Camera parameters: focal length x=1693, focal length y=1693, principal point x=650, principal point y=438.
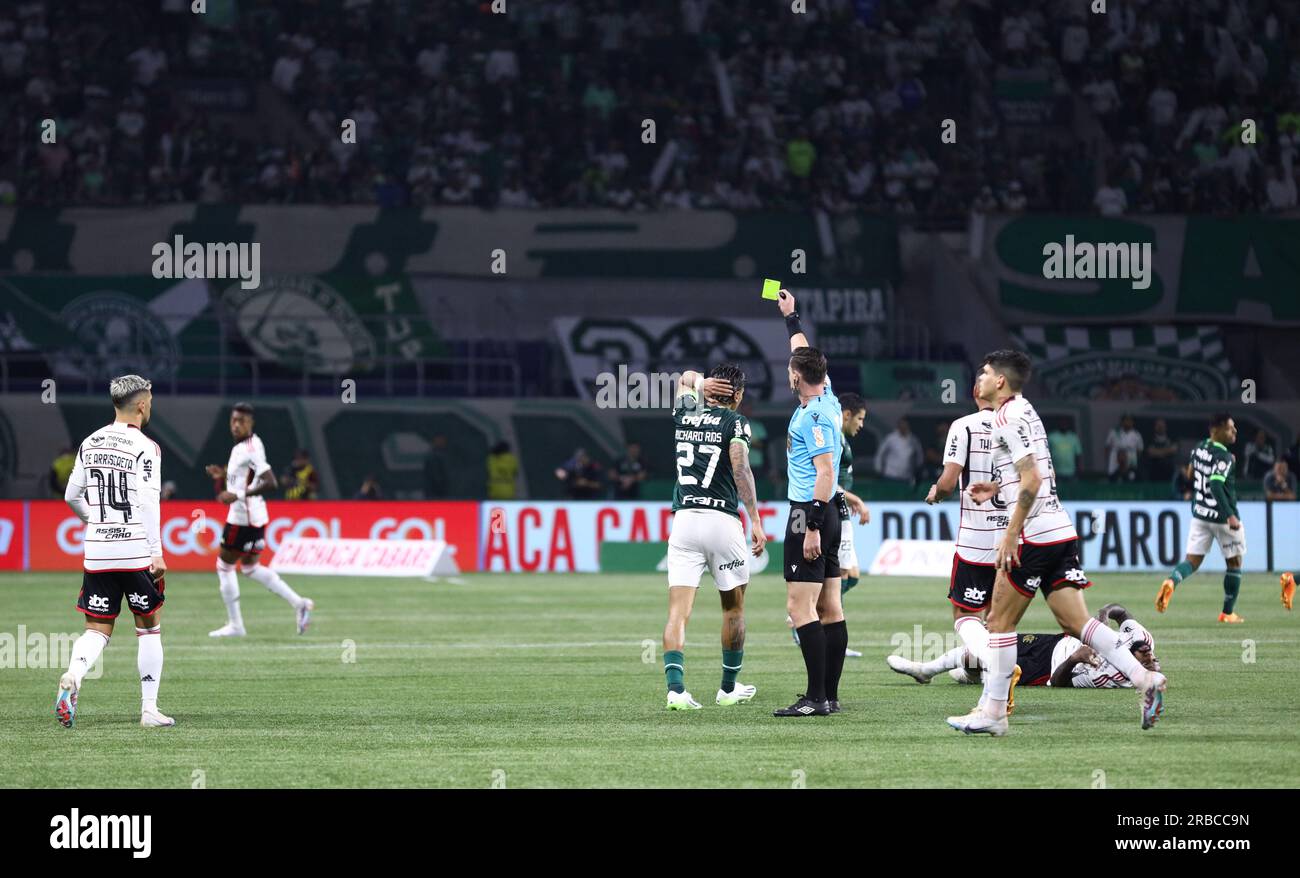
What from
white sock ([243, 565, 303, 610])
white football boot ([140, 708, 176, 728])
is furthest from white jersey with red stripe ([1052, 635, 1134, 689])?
white sock ([243, 565, 303, 610])

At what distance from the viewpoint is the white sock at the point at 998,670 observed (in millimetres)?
11211

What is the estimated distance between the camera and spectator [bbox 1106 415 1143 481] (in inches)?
1347

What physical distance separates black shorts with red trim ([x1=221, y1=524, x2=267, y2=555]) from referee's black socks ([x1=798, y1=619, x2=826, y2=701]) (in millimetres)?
9955

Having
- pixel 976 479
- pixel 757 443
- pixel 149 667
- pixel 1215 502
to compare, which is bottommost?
pixel 149 667

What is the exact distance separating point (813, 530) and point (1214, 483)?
12339 millimetres

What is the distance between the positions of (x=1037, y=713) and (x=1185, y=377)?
27.2m

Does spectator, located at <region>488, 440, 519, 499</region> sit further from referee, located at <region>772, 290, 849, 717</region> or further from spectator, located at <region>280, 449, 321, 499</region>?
referee, located at <region>772, 290, 849, 717</region>

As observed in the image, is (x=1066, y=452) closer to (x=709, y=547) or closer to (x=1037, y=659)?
(x=1037, y=659)

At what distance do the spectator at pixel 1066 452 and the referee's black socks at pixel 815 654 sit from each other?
→ 73.4 ft

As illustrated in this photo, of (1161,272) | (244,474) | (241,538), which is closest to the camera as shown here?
(244,474)

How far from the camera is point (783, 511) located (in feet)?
108

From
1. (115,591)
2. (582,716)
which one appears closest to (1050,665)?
(582,716)

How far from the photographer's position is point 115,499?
39.7 ft
